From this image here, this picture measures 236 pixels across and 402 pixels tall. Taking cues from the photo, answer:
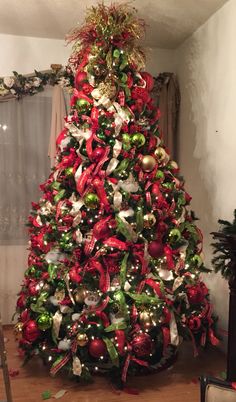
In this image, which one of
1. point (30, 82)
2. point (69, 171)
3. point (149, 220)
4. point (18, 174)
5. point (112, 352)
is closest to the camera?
point (112, 352)

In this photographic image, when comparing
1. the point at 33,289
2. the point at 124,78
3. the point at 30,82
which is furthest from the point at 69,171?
the point at 30,82

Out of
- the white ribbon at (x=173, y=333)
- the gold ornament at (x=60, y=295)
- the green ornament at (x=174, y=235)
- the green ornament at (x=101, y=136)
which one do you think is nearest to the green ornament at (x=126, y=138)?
the green ornament at (x=101, y=136)

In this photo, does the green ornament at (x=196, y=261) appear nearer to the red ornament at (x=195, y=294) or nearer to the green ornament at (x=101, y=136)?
the red ornament at (x=195, y=294)

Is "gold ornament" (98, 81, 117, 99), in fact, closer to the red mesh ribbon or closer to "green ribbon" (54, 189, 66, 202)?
"green ribbon" (54, 189, 66, 202)

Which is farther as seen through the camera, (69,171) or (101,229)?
(69,171)

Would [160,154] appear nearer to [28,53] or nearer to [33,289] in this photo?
[33,289]

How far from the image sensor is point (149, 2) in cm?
274

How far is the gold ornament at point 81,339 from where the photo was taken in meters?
2.18

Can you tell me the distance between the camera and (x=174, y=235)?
7.82 ft

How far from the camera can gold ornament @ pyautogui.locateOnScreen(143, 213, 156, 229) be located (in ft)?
7.47

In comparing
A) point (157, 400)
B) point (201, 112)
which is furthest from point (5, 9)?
point (157, 400)

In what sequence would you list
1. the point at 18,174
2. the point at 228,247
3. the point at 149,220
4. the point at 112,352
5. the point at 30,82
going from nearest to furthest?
the point at 228,247, the point at 112,352, the point at 149,220, the point at 30,82, the point at 18,174

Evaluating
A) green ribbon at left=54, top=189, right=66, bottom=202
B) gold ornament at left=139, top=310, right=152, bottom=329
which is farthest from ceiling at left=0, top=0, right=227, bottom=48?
gold ornament at left=139, top=310, right=152, bottom=329

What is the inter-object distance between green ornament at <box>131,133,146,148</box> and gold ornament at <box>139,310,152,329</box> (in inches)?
40.1
